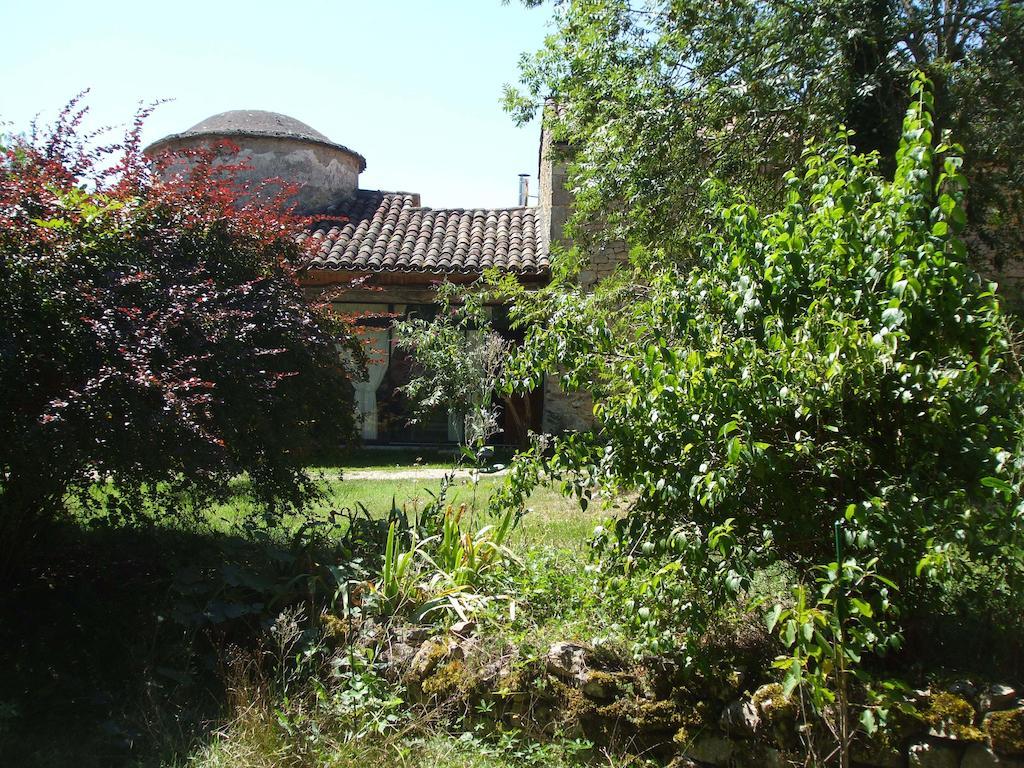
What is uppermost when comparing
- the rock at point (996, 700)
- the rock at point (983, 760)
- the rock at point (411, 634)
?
the rock at point (996, 700)

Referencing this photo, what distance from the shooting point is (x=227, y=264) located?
5.30 meters

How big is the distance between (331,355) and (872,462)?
340cm

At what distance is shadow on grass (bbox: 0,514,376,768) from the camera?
4.00 metres

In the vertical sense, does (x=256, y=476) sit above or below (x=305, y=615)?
above

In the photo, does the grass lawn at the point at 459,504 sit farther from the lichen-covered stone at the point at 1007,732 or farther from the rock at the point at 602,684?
the lichen-covered stone at the point at 1007,732

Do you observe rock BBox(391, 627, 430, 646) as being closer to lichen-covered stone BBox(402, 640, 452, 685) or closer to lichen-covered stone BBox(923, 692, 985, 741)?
lichen-covered stone BBox(402, 640, 452, 685)

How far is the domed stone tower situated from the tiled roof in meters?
0.54

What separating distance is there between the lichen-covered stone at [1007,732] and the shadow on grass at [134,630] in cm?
320

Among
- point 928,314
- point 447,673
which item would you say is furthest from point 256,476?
point 928,314

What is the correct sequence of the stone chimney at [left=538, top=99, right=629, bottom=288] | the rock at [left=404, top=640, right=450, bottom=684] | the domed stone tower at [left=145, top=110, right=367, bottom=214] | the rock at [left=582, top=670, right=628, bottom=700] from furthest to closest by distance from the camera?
the domed stone tower at [left=145, top=110, right=367, bottom=214] < the stone chimney at [left=538, top=99, right=629, bottom=288] < the rock at [left=404, top=640, right=450, bottom=684] < the rock at [left=582, top=670, right=628, bottom=700]

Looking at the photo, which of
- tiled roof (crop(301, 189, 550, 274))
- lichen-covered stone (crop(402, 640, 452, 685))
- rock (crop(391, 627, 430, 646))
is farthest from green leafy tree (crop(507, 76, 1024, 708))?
tiled roof (crop(301, 189, 550, 274))

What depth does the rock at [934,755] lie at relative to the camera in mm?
3342

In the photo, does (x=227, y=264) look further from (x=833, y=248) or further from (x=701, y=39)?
(x=701, y=39)

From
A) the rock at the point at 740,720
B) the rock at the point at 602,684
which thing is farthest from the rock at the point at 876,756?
the rock at the point at 602,684
